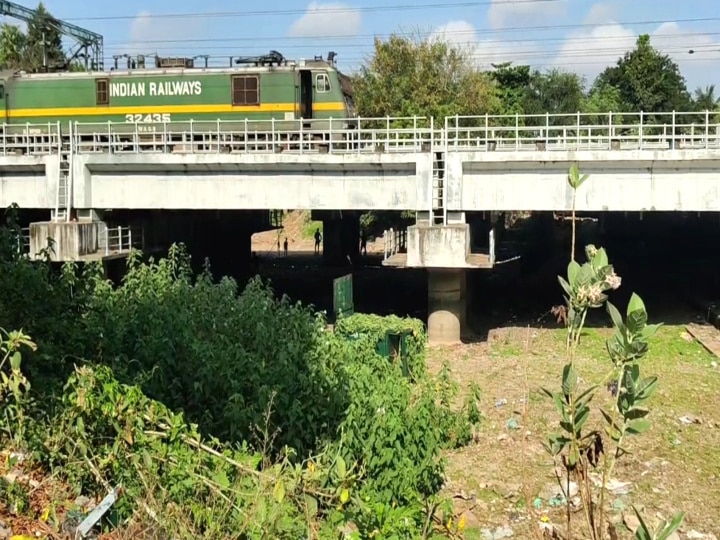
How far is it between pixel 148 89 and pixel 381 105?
15622 millimetres

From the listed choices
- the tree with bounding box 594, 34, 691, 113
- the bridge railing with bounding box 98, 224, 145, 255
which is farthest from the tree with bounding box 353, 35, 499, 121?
the tree with bounding box 594, 34, 691, 113

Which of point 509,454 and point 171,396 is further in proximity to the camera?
point 509,454

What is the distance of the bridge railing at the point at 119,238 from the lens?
68.2ft

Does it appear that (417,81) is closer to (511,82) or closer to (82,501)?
(511,82)

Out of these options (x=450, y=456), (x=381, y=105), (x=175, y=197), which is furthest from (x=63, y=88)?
(x=450, y=456)

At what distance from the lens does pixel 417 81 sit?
36.0 metres

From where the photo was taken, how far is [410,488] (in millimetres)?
7254

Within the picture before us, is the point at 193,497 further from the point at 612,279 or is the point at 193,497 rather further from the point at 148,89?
the point at 148,89

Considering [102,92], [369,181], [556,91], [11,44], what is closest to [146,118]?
[102,92]

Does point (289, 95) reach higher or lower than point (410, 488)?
higher

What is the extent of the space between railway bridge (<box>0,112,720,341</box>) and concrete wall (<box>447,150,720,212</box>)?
0.09 ft

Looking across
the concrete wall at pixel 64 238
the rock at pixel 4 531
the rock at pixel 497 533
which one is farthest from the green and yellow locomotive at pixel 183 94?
the rock at pixel 4 531

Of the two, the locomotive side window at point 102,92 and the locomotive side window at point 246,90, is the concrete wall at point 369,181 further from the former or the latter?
the locomotive side window at point 102,92

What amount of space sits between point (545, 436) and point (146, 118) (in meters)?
17.7
